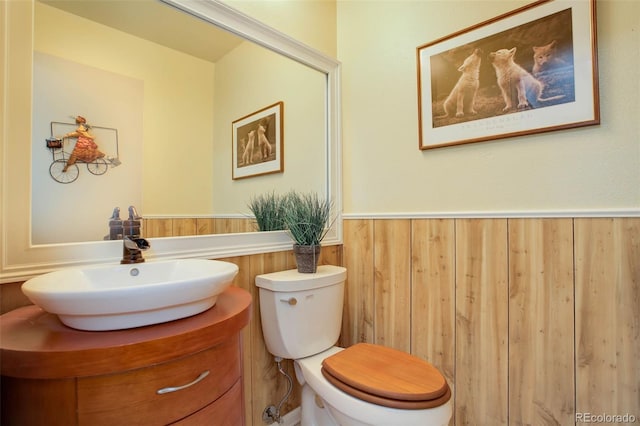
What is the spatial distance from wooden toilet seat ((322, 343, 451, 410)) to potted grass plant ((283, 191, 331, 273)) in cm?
43

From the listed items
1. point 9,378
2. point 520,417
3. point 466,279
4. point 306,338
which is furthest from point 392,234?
point 9,378

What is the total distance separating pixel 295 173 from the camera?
5.55ft

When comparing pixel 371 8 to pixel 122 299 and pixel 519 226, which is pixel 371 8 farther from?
pixel 122 299

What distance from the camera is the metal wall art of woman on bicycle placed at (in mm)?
959

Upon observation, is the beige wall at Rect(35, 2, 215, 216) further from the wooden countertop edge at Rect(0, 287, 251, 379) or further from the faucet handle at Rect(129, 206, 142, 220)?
the wooden countertop edge at Rect(0, 287, 251, 379)

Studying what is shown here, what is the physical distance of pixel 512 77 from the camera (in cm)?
121

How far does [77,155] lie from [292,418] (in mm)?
1477

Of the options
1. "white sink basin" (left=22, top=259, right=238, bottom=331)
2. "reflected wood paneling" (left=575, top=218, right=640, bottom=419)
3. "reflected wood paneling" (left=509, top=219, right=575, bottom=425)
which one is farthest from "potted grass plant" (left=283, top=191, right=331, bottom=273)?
"reflected wood paneling" (left=575, top=218, right=640, bottom=419)

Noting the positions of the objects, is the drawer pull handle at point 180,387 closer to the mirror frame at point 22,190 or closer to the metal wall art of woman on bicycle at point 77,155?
the mirror frame at point 22,190

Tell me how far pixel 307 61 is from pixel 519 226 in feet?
4.30

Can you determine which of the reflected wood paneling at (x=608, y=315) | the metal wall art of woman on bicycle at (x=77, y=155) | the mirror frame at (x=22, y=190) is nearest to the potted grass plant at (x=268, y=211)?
the mirror frame at (x=22, y=190)

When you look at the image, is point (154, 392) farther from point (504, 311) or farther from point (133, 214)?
point (504, 311)

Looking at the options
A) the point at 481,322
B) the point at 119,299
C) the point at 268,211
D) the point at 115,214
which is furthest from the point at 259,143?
the point at 481,322

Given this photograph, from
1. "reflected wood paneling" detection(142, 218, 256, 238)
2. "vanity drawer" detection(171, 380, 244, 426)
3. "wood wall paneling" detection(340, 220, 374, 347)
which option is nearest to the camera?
"vanity drawer" detection(171, 380, 244, 426)
